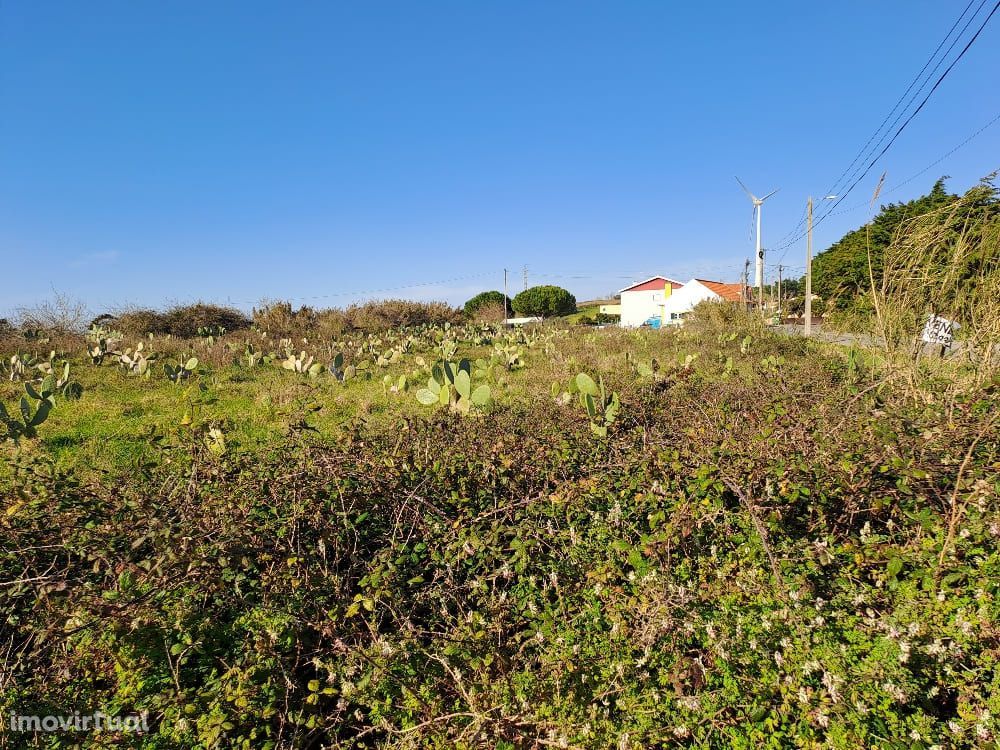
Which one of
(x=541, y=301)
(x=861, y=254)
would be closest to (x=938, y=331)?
(x=861, y=254)

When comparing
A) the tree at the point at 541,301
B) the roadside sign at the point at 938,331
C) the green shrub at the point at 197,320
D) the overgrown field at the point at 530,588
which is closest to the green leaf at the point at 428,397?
the overgrown field at the point at 530,588

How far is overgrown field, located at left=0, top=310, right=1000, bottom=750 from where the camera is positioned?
1.85 metres

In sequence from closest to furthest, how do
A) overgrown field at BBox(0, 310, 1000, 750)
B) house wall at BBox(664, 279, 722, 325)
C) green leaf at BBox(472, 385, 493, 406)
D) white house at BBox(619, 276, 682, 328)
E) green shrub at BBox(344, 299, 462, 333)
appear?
overgrown field at BBox(0, 310, 1000, 750)
green leaf at BBox(472, 385, 493, 406)
green shrub at BBox(344, 299, 462, 333)
house wall at BBox(664, 279, 722, 325)
white house at BBox(619, 276, 682, 328)

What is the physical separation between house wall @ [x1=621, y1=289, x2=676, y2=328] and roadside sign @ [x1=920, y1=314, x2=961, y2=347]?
126 feet

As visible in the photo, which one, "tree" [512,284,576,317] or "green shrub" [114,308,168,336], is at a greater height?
"tree" [512,284,576,317]

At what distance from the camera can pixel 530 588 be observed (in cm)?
250

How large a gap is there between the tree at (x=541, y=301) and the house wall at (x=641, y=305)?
17.7ft

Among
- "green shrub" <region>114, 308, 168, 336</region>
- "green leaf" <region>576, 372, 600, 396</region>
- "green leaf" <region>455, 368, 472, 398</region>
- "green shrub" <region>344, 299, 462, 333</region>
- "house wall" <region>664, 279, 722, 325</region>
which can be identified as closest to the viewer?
"green leaf" <region>576, 372, 600, 396</region>

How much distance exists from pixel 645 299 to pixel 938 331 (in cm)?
4075

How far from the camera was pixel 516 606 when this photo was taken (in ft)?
7.97

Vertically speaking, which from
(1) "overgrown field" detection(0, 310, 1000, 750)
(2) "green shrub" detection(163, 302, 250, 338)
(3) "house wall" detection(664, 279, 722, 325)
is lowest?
(1) "overgrown field" detection(0, 310, 1000, 750)

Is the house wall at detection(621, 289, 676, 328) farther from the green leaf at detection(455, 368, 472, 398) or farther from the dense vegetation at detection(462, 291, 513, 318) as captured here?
the green leaf at detection(455, 368, 472, 398)

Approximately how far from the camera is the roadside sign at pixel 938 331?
16.5 feet

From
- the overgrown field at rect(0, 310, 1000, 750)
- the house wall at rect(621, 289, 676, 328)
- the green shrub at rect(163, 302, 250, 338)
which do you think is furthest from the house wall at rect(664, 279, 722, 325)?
the overgrown field at rect(0, 310, 1000, 750)
